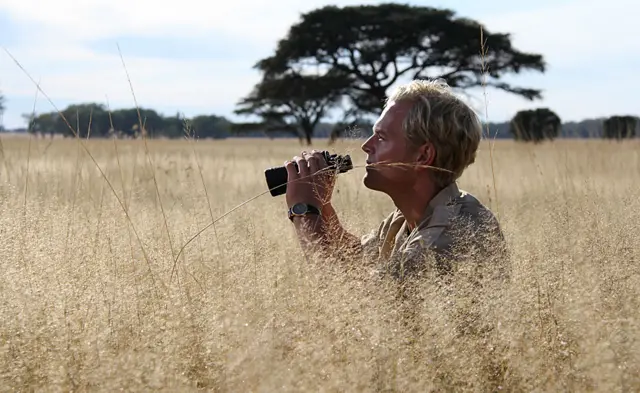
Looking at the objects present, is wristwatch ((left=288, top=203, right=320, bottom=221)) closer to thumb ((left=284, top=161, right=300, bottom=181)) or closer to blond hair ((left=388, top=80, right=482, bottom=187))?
thumb ((left=284, top=161, right=300, bottom=181))

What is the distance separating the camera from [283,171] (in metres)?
2.63

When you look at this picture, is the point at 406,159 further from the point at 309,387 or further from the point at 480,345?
the point at 309,387

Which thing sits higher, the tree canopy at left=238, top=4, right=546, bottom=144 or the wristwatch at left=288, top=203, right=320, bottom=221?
the tree canopy at left=238, top=4, right=546, bottom=144

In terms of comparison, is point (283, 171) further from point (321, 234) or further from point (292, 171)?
point (321, 234)

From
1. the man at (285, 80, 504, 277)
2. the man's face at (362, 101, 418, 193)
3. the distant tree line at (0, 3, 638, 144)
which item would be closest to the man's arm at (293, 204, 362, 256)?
the man at (285, 80, 504, 277)

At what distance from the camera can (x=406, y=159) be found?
93.3 inches

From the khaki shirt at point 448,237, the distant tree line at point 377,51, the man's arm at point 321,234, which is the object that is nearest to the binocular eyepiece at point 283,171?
the man's arm at point 321,234

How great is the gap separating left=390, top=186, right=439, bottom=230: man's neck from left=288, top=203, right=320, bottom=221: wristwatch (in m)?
0.28

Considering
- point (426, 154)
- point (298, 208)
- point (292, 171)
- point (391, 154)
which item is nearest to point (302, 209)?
point (298, 208)

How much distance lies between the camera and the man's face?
7.70 ft

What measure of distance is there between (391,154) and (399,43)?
20.2 m

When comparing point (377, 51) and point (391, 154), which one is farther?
point (377, 51)

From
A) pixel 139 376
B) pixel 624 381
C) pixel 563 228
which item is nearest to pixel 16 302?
pixel 139 376

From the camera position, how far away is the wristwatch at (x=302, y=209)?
8.09 feet
